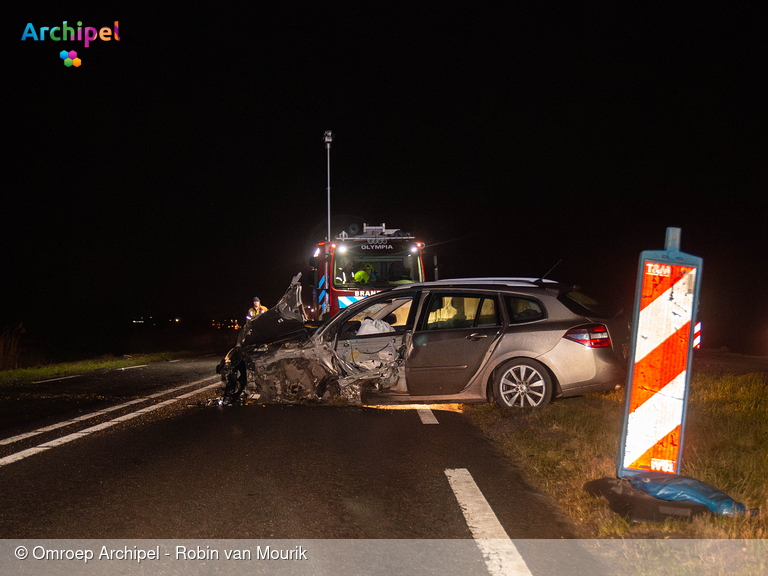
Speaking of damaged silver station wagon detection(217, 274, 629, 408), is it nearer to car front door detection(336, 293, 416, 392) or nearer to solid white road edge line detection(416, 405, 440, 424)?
car front door detection(336, 293, 416, 392)

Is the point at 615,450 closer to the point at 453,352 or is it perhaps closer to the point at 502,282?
the point at 453,352

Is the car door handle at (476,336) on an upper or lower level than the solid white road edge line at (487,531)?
upper

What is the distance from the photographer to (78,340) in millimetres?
42156

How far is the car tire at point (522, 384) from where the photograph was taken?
7309 millimetres

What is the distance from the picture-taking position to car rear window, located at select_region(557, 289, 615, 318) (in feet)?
24.1

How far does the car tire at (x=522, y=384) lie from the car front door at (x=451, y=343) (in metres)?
0.32

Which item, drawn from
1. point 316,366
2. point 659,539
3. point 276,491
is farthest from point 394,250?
point 659,539

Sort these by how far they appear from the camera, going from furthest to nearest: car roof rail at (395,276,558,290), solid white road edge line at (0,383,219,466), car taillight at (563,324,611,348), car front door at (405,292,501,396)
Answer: car roof rail at (395,276,558,290)
car front door at (405,292,501,396)
car taillight at (563,324,611,348)
solid white road edge line at (0,383,219,466)

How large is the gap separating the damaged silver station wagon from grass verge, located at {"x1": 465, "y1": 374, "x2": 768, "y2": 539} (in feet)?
1.37

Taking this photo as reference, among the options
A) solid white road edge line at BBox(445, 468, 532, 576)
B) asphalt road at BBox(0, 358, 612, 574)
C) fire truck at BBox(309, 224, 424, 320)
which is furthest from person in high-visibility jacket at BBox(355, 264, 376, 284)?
solid white road edge line at BBox(445, 468, 532, 576)

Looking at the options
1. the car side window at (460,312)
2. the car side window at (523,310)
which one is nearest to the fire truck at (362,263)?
the car side window at (460,312)

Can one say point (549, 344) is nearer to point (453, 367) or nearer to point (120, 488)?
point (453, 367)

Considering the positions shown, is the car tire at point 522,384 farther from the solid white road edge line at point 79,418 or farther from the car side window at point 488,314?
the solid white road edge line at point 79,418

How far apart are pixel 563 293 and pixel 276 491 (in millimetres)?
4427
